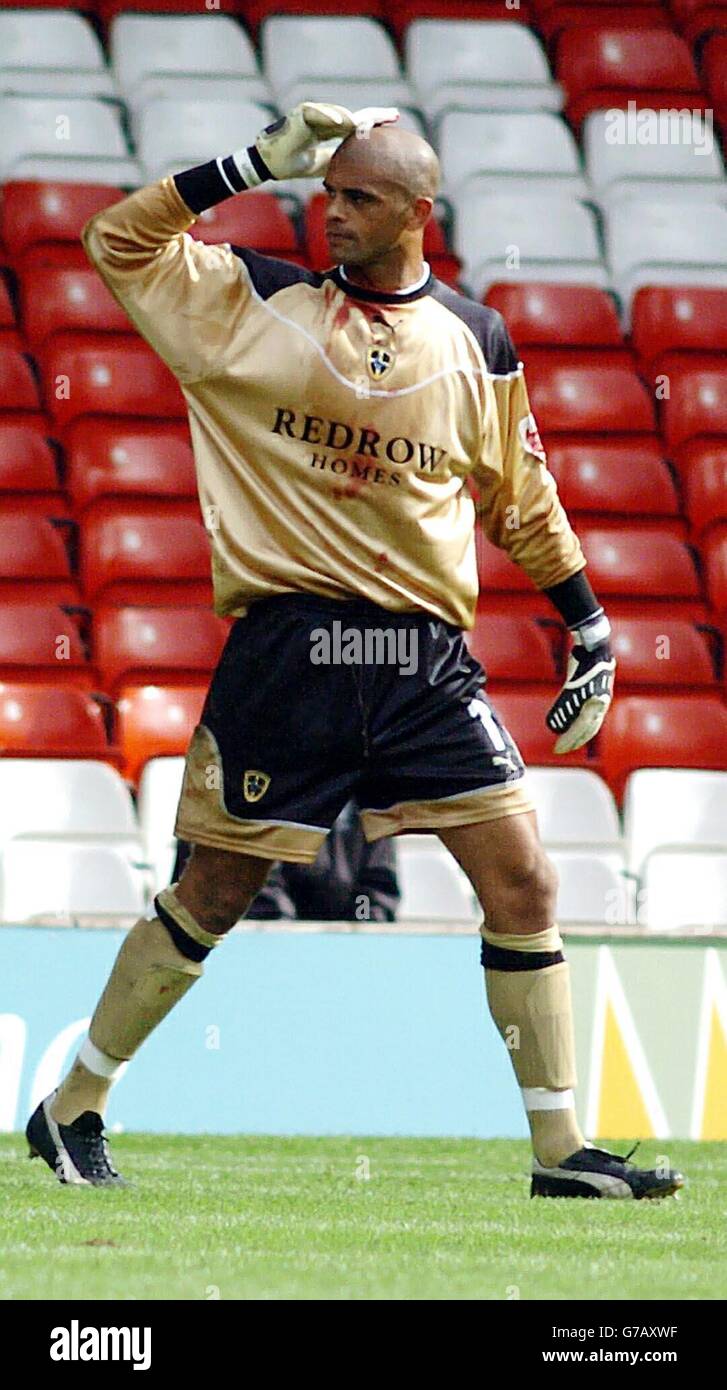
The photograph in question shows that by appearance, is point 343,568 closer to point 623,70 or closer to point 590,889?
point 590,889

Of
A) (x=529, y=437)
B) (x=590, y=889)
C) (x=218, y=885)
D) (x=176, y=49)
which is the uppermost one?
(x=176, y=49)

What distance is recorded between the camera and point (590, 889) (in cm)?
888

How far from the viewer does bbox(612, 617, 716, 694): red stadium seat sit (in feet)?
33.8

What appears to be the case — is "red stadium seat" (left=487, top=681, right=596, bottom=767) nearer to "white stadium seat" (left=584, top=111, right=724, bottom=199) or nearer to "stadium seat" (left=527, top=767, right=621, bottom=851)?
"stadium seat" (left=527, top=767, right=621, bottom=851)

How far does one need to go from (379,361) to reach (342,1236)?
5.75ft

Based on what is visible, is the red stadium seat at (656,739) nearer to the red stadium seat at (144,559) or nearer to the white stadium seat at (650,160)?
the red stadium seat at (144,559)

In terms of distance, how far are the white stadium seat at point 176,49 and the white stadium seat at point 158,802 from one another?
16.3 feet

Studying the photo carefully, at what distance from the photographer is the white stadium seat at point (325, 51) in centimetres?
1257

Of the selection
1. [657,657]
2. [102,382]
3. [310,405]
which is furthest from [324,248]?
[310,405]

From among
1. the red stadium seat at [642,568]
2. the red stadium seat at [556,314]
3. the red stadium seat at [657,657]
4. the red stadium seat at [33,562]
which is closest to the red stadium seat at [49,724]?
the red stadium seat at [33,562]

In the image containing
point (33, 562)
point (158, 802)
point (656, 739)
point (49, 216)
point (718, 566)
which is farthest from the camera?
point (49, 216)

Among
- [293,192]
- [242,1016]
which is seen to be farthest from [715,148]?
[242,1016]

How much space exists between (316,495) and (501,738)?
63 cm
